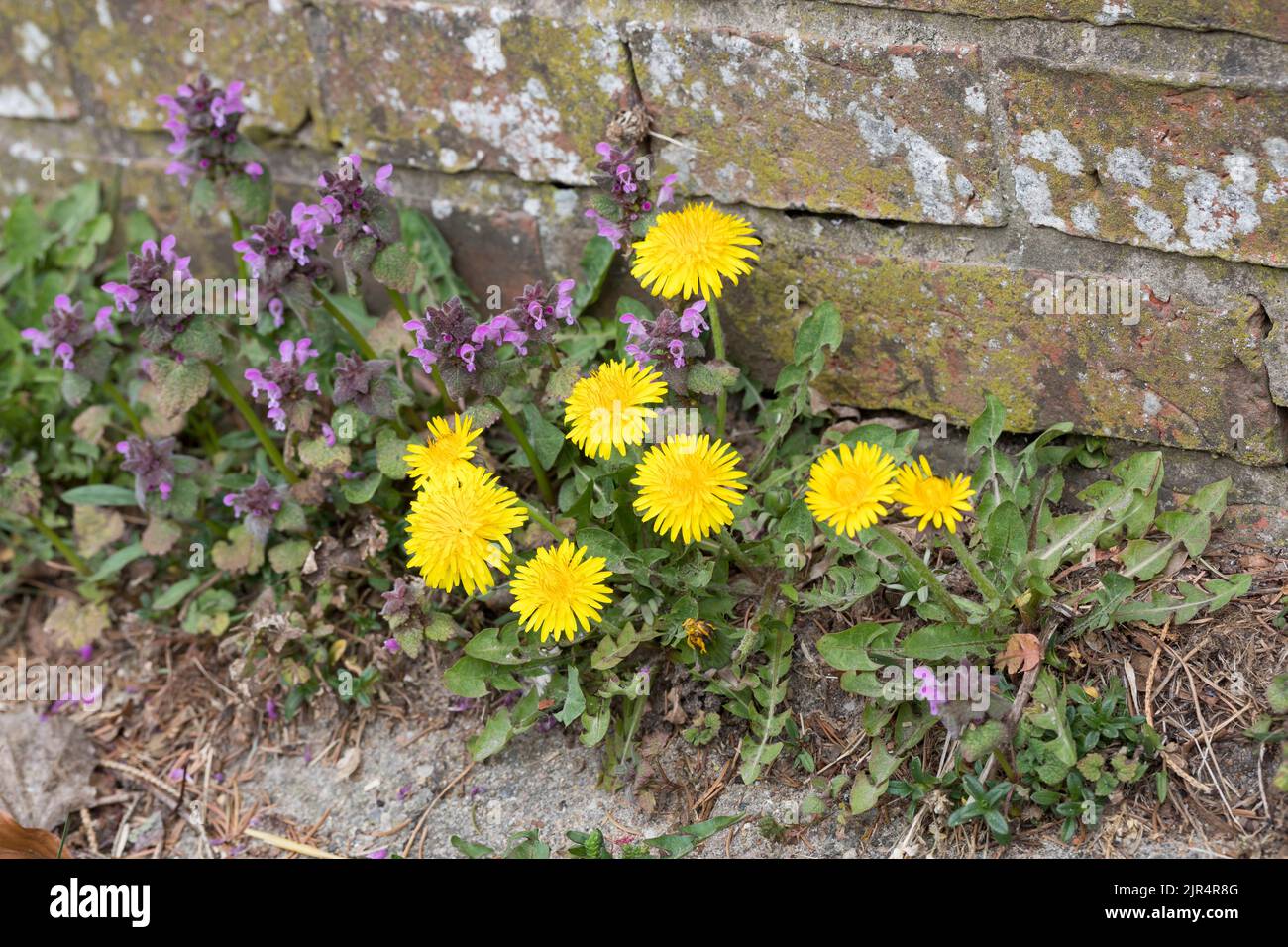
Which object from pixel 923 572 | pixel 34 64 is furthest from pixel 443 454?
pixel 34 64

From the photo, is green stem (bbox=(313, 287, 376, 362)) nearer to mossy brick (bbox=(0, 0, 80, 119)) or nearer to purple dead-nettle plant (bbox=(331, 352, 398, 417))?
purple dead-nettle plant (bbox=(331, 352, 398, 417))

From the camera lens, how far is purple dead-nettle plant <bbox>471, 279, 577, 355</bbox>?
271 centimetres

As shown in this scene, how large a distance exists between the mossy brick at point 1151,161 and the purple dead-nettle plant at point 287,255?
5.31 feet

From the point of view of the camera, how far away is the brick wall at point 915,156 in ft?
7.84

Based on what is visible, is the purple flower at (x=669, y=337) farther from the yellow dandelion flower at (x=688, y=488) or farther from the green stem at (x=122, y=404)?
the green stem at (x=122, y=404)

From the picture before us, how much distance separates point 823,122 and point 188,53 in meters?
1.88

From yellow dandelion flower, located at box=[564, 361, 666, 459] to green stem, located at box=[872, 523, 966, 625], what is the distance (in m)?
0.54

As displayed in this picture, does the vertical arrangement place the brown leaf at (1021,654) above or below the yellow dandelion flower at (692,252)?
→ below

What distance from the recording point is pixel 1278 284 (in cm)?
242

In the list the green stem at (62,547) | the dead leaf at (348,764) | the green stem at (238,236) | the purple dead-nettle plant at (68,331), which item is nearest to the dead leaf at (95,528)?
the green stem at (62,547)

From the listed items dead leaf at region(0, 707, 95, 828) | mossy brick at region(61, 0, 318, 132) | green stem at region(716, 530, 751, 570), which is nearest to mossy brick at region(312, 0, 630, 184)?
mossy brick at region(61, 0, 318, 132)

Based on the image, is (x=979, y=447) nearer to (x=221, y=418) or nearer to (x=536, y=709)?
(x=536, y=709)
